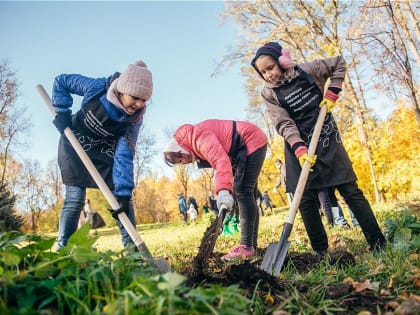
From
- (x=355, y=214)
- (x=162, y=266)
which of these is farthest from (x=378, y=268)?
(x=162, y=266)

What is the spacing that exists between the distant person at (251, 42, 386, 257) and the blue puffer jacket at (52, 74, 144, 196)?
4.19 feet

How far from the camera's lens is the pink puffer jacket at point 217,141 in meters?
2.84

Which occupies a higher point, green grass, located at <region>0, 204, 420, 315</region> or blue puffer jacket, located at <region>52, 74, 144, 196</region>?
blue puffer jacket, located at <region>52, 74, 144, 196</region>

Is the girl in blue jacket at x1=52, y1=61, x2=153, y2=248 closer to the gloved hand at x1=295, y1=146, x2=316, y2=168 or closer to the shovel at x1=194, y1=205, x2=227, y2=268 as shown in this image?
the shovel at x1=194, y1=205, x2=227, y2=268

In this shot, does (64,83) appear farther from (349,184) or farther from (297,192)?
(349,184)

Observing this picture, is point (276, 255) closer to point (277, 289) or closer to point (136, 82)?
point (277, 289)

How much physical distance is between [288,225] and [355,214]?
0.59m

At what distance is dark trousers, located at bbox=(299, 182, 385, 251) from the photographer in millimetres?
2781

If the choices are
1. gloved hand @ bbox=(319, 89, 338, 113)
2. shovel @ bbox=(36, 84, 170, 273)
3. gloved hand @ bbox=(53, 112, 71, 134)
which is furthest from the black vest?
gloved hand @ bbox=(53, 112, 71, 134)

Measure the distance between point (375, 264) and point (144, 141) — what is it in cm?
2707

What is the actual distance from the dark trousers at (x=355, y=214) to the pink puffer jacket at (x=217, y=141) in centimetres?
70

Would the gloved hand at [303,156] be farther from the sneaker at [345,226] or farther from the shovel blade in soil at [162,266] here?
the sneaker at [345,226]

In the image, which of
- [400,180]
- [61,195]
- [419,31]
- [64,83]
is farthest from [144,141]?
[64,83]

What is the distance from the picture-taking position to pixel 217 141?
3049 millimetres
